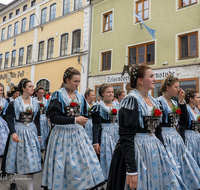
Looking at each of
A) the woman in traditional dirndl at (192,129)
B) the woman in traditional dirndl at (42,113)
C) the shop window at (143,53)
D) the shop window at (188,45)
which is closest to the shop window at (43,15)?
the shop window at (143,53)

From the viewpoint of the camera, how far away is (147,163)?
7.37ft

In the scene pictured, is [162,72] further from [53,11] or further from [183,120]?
[53,11]

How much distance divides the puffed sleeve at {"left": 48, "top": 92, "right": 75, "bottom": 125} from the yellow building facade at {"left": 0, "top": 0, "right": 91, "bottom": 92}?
44.6 feet

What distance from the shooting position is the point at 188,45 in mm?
11656

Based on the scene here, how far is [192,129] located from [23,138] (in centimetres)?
330

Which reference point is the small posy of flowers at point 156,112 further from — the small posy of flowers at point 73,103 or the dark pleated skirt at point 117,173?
the small posy of flowers at point 73,103

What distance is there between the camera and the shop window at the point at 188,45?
11461 mm

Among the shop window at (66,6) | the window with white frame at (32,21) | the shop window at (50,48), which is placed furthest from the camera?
the window with white frame at (32,21)

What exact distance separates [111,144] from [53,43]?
17.3m

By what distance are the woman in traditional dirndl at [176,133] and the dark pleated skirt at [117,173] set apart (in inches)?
45.5

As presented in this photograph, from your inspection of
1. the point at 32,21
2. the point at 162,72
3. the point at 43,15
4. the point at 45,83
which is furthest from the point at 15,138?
the point at 32,21

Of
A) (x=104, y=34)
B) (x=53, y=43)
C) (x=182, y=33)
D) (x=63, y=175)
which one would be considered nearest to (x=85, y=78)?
(x=104, y=34)

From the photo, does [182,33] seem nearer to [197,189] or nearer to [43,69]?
[197,189]

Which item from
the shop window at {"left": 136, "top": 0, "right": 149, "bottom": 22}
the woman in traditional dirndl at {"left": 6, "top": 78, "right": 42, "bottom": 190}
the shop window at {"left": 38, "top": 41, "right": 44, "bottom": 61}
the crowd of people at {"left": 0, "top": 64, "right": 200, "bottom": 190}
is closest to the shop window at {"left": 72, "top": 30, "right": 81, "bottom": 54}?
the shop window at {"left": 38, "top": 41, "right": 44, "bottom": 61}
